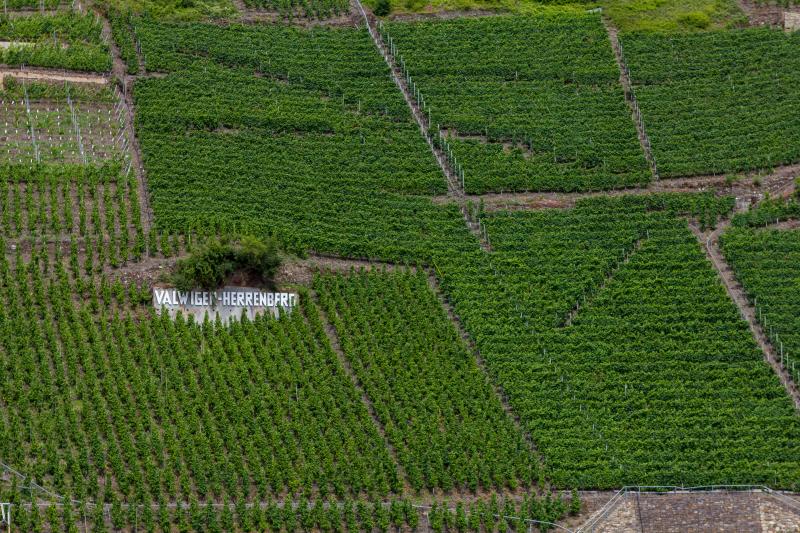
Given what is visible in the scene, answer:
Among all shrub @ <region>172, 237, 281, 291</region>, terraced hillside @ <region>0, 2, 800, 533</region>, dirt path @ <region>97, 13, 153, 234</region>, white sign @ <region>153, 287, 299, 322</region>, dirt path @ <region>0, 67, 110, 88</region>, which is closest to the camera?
terraced hillside @ <region>0, 2, 800, 533</region>

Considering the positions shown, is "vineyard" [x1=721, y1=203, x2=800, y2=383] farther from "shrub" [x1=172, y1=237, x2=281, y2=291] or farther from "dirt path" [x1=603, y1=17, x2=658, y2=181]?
"shrub" [x1=172, y1=237, x2=281, y2=291]

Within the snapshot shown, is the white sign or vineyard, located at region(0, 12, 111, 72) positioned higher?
vineyard, located at region(0, 12, 111, 72)

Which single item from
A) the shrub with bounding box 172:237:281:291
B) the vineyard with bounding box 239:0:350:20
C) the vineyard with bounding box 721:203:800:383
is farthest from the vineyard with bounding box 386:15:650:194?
the shrub with bounding box 172:237:281:291

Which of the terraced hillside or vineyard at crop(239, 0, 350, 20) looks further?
vineyard at crop(239, 0, 350, 20)

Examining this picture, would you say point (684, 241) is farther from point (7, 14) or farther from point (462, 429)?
point (7, 14)

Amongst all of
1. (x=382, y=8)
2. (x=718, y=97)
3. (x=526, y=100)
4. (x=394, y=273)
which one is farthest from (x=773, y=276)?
(x=382, y=8)

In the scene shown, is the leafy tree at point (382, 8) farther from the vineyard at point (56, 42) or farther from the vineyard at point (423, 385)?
the vineyard at point (423, 385)

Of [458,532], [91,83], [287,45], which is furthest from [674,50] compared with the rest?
[458,532]
